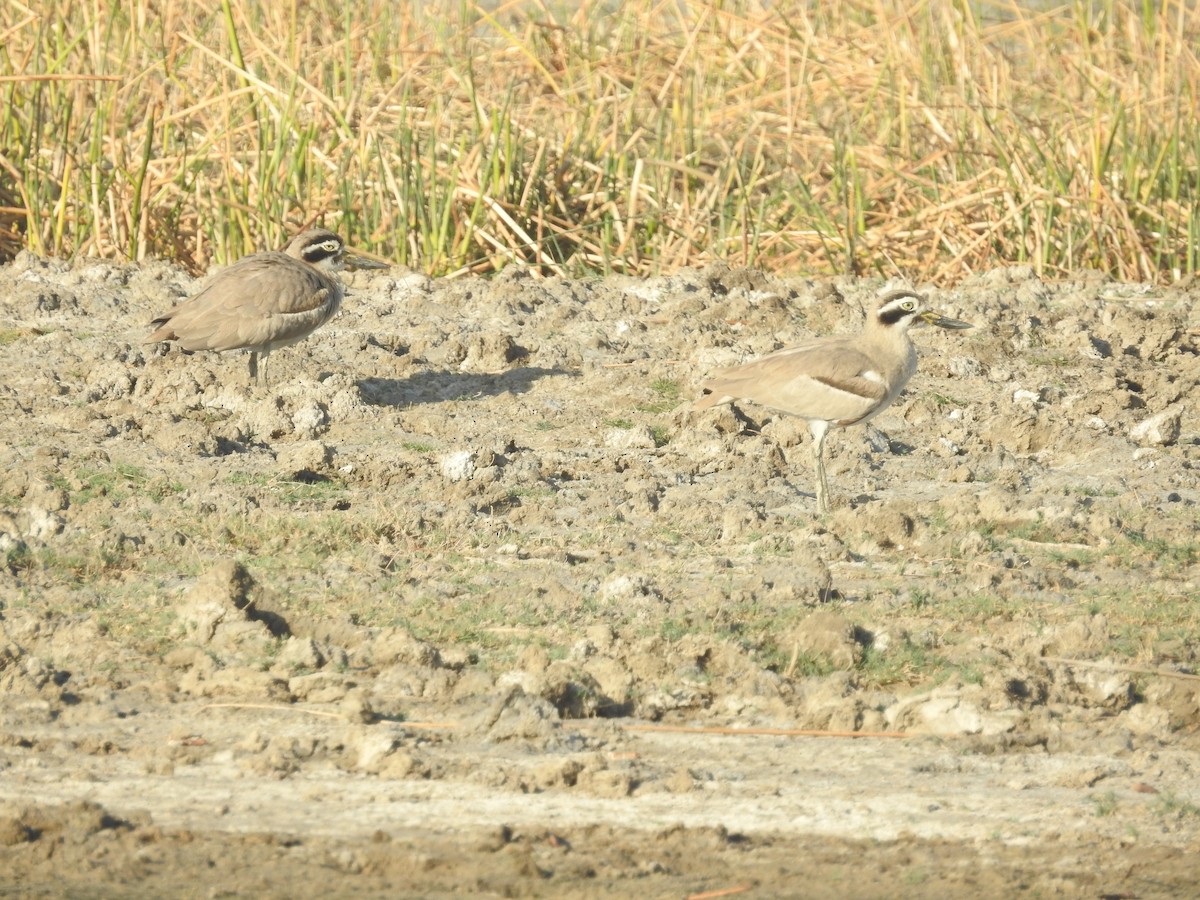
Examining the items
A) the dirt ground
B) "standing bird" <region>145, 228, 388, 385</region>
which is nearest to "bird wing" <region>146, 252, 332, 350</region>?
"standing bird" <region>145, 228, 388, 385</region>

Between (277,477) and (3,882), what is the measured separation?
3599 millimetres

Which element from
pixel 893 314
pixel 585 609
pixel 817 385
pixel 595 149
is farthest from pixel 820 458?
pixel 595 149

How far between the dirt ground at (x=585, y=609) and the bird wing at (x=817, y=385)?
0.39m

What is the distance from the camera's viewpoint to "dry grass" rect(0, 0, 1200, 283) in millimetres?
11516

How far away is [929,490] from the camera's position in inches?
324

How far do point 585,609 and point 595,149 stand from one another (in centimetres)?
638

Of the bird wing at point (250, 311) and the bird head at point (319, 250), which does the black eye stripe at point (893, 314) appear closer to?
the bird wing at point (250, 311)

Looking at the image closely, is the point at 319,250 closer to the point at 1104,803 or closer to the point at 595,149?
the point at 595,149

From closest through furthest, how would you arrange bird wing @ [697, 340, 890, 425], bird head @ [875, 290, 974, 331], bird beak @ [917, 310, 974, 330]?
bird wing @ [697, 340, 890, 425], bird head @ [875, 290, 974, 331], bird beak @ [917, 310, 974, 330]

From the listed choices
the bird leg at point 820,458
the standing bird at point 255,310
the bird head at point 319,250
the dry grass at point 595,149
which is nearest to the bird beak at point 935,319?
the bird leg at point 820,458

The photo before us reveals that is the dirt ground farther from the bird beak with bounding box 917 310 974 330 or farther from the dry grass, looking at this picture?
the dry grass

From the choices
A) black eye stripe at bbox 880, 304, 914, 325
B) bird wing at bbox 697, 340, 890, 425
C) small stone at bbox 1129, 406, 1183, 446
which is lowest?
small stone at bbox 1129, 406, 1183, 446

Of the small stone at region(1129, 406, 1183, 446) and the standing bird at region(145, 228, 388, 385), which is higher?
the standing bird at region(145, 228, 388, 385)

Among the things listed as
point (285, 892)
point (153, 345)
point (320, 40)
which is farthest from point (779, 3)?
point (285, 892)
